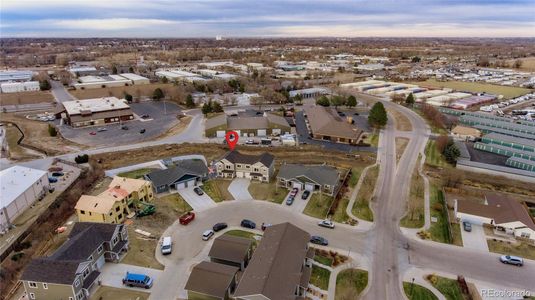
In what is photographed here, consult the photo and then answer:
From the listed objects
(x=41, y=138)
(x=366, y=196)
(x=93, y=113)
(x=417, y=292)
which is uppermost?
(x=93, y=113)

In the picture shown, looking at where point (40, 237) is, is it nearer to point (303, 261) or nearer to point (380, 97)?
point (303, 261)

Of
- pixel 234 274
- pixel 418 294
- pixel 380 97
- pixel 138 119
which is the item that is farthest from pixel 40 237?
pixel 380 97

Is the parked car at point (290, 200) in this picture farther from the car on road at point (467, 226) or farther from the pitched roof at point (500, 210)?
the car on road at point (467, 226)

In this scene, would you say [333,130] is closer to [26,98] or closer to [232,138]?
[232,138]

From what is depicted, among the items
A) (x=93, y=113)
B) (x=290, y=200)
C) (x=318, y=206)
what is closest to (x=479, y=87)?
(x=318, y=206)

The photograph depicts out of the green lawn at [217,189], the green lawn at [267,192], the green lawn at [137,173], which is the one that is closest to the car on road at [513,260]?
the green lawn at [267,192]
